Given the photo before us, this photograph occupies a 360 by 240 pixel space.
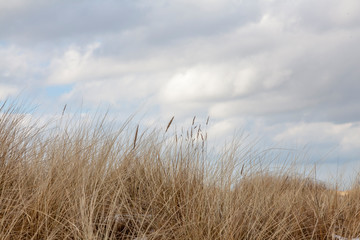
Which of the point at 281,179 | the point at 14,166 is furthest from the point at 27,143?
the point at 281,179

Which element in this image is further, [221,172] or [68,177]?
[221,172]

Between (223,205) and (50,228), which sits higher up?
(223,205)

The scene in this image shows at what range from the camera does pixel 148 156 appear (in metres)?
4.07

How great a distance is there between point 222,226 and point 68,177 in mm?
1190

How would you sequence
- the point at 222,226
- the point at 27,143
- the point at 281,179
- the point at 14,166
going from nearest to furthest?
the point at 222,226
the point at 14,166
the point at 27,143
the point at 281,179

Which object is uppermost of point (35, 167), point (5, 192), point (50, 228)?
point (35, 167)

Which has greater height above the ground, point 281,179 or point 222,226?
point 281,179

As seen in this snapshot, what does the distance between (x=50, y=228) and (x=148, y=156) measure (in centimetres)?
134

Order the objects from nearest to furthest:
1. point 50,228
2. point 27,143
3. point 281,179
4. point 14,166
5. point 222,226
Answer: point 50,228 < point 222,226 < point 14,166 < point 27,143 < point 281,179

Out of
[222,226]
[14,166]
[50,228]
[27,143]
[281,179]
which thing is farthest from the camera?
[281,179]

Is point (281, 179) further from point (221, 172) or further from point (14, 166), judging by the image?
point (14, 166)

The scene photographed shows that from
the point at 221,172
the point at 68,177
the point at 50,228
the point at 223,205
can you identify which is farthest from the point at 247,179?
the point at 50,228

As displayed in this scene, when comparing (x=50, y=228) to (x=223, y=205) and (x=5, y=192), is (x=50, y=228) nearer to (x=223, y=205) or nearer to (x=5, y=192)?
(x=5, y=192)

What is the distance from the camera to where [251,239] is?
127 inches
